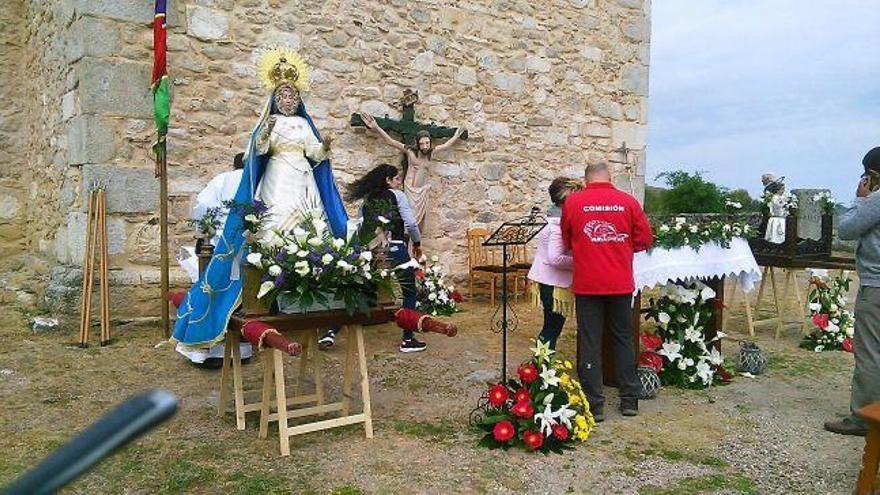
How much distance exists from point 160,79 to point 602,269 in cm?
439

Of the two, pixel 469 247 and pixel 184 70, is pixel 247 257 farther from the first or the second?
pixel 469 247

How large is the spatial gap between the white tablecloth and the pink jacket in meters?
0.52

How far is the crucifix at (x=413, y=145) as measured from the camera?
319 inches

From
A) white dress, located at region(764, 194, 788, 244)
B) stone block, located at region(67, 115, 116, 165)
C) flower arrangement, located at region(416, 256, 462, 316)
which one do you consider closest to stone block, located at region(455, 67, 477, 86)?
flower arrangement, located at region(416, 256, 462, 316)

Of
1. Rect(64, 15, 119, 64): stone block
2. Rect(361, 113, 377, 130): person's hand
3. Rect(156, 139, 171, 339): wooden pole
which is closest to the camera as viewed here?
Rect(64, 15, 119, 64): stone block

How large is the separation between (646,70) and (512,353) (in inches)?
242

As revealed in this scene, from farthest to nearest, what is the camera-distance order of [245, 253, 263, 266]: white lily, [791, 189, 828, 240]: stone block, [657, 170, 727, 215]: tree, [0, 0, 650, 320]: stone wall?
[657, 170, 727, 215]: tree, [791, 189, 828, 240]: stone block, [0, 0, 650, 320]: stone wall, [245, 253, 263, 266]: white lily

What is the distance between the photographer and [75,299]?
21.3 ft

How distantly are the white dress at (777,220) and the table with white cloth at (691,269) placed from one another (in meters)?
2.24

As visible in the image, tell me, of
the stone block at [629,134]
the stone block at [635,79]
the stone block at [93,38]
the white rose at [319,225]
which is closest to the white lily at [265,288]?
the white rose at [319,225]

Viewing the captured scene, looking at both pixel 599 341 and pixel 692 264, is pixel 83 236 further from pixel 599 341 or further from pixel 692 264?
pixel 692 264

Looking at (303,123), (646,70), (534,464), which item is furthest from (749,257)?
(646,70)

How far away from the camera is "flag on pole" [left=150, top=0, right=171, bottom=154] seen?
630 centimetres

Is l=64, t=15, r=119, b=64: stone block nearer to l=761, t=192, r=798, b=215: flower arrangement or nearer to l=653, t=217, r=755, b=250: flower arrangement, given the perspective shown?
l=653, t=217, r=755, b=250: flower arrangement
